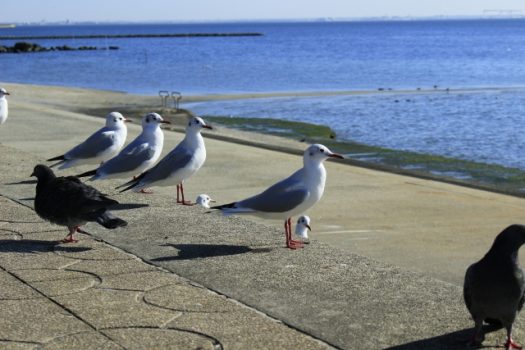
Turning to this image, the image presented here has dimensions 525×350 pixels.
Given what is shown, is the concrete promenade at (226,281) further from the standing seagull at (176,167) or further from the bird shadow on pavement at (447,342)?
the standing seagull at (176,167)

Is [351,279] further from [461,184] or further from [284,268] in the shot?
[461,184]

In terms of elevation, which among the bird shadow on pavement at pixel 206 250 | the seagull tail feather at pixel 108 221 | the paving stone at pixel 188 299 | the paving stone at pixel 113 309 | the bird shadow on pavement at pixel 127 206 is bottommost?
the bird shadow on pavement at pixel 127 206

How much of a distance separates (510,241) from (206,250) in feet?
8.95

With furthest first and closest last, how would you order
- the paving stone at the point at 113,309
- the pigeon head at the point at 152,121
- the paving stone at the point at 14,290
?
the pigeon head at the point at 152,121
the paving stone at the point at 14,290
the paving stone at the point at 113,309

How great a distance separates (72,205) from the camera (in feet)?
24.0

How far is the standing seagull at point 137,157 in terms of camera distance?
32.3ft

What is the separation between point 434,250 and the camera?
931 cm

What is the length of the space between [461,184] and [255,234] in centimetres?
828

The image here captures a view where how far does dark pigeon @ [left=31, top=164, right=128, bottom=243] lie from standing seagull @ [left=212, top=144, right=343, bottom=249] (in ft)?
2.98

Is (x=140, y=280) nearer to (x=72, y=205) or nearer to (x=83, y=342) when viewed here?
(x=83, y=342)

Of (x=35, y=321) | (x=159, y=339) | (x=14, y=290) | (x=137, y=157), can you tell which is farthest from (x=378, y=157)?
(x=159, y=339)

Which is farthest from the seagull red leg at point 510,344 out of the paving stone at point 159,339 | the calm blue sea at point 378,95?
the calm blue sea at point 378,95

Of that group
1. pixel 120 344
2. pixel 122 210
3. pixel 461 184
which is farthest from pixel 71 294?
pixel 461 184

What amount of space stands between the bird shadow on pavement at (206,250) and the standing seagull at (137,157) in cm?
276
